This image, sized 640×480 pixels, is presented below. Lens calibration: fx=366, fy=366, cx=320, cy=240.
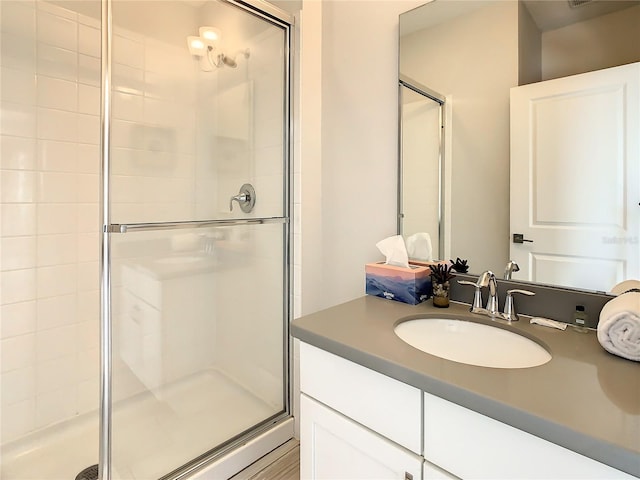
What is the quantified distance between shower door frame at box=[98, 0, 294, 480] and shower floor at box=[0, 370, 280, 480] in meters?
0.04

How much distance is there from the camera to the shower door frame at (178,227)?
4.07ft

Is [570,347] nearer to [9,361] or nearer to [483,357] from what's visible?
[483,357]

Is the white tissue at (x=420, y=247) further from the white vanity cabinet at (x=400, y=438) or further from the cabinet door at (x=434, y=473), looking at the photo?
the cabinet door at (x=434, y=473)

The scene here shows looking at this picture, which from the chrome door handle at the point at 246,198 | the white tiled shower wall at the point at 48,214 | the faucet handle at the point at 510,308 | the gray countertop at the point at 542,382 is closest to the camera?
the gray countertop at the point at 542,382

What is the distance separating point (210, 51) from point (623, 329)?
185 cm

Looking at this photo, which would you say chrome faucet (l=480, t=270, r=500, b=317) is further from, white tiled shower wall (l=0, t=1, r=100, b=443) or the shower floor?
white tiled shower wall (l=0, t=1, r=100, b=443)

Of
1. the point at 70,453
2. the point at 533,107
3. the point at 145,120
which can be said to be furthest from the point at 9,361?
the point at 533,107

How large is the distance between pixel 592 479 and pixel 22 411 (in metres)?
2.15

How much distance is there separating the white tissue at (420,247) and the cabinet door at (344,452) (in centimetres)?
70

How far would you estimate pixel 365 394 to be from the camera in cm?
91

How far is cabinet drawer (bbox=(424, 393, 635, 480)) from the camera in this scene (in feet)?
1.97

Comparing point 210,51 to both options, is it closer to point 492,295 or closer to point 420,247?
point 420,247

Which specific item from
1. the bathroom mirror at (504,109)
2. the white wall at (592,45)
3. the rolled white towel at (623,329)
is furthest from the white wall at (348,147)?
the rolled white towel at (623,329)

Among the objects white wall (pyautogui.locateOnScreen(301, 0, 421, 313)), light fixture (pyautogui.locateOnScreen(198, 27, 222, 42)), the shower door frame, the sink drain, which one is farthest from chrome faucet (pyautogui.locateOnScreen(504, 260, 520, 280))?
the sink drain
